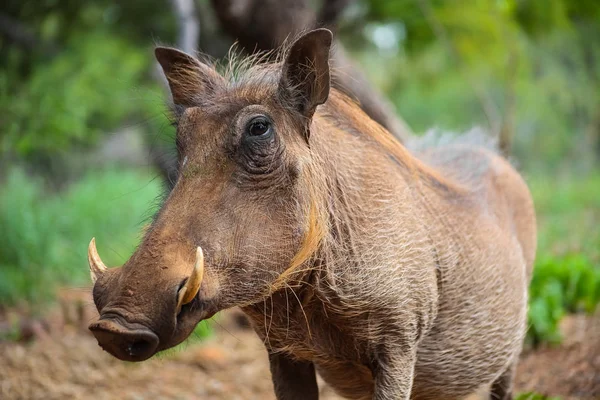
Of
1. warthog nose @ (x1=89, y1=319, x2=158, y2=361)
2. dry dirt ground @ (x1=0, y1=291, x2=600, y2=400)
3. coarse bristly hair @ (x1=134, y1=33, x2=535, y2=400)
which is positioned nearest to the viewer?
warthog nose @ (x1=89, y1=319, x2=158, y2=361)

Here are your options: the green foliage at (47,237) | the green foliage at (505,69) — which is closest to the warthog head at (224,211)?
the green foliage at (47,237)

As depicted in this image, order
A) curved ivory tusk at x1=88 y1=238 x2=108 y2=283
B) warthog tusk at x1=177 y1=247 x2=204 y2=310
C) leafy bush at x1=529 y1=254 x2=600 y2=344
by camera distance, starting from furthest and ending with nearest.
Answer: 1. leafy bush at x1=529 y1=254 x2=600 y2=344
2. curved ivory tusk at x1=88 y1=238 x2=108 y2=283
3. warthog tusk at x1=177 y1=247 x2=204 y2=310

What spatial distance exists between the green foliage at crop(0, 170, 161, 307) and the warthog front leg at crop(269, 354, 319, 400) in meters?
3.29

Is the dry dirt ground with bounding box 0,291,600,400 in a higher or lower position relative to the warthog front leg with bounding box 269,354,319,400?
lower

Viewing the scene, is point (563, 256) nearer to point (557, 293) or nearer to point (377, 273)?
point (557, 293)

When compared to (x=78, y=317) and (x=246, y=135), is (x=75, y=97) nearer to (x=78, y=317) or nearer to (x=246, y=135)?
(x=78, y=317)

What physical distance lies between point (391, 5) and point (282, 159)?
6775 millimetres

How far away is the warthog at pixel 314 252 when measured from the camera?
205 cm

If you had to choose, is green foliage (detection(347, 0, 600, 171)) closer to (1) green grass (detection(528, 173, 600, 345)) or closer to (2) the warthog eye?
(1) green grass (detection(528, 173, 600, 345))

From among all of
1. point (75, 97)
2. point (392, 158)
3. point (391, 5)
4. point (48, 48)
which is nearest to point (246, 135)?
point (392, 158)

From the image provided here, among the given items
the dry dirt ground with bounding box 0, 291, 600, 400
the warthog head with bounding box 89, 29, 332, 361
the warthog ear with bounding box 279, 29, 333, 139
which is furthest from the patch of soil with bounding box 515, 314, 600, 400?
the warthog ear with bounding box 279, 29, 333, 139

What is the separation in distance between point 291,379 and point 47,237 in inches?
197

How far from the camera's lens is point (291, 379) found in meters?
2.96

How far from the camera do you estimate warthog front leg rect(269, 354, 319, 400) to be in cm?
Answer: 294
